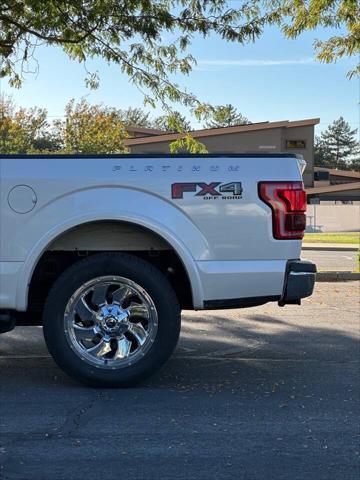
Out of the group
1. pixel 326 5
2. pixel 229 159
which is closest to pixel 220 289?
pixel 229 159

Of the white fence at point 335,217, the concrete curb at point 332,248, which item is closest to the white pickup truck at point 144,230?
the concrete curb at point 332,248

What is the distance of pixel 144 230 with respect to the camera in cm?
470

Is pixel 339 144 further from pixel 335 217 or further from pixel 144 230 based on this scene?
pixel 144 230

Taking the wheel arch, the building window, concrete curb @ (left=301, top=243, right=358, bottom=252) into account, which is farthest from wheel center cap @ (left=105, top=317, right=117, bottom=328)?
the building window

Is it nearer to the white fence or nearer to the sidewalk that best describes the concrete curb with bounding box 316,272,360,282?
the sidewalk

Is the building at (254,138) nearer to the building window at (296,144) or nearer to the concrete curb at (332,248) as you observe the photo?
the building window at (296,144)

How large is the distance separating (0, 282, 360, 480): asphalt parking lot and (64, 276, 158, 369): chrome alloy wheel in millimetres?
295

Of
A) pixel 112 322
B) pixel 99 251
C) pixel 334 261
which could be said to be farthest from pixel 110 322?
pixel 334 261

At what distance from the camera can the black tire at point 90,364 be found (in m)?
4.58

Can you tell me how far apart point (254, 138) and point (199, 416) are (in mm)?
41479

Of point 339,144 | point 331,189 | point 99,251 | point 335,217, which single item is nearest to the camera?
point 99,251

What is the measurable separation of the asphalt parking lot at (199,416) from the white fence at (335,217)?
33514 millimetres

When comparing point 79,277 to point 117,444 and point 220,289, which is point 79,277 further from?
point 117,444

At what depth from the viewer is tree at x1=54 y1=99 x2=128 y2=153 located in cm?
4059
